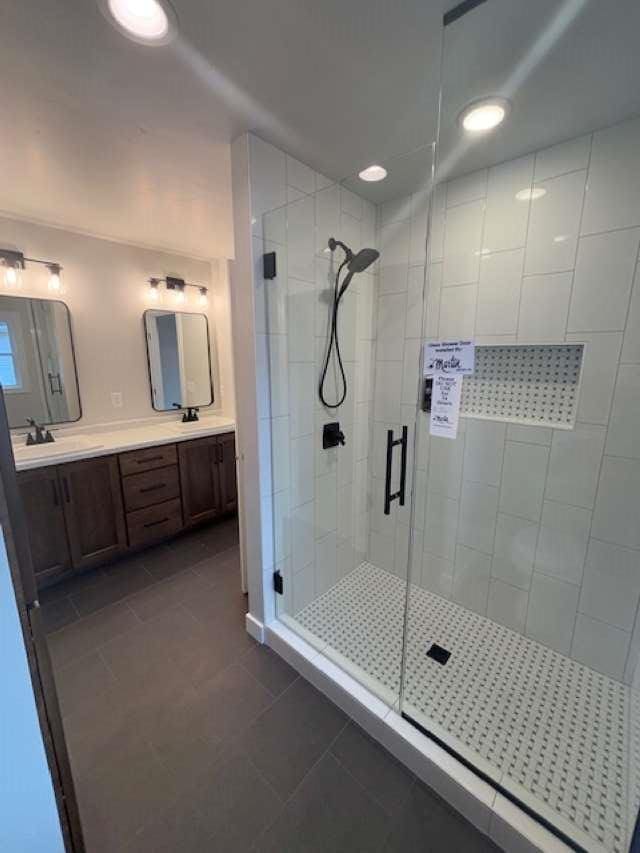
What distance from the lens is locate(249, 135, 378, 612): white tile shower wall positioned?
1.55 meters

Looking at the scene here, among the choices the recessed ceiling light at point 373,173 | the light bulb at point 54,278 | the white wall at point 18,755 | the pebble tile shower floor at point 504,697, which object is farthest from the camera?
the light bulb at point 54,278

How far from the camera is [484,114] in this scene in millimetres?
1284

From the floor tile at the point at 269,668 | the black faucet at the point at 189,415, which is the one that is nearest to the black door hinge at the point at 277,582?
the floor tile at the point at 269,668

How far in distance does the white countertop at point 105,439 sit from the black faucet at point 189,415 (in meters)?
0.05

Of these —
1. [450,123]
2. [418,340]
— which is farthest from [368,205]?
[418,340]

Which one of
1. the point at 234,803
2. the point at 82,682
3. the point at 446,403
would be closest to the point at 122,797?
the point at 234,803

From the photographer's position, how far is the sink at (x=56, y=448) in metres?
2.06

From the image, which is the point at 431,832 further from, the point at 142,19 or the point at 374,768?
the point at 142,19

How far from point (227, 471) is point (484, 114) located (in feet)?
8.98

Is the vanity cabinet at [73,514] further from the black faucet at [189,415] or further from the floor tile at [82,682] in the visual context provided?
the black faucet at [189,415]

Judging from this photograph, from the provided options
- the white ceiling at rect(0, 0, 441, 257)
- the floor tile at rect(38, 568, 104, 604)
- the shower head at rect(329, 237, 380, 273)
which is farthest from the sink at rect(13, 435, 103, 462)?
the shower head at rect(329, 237, 380, 273)

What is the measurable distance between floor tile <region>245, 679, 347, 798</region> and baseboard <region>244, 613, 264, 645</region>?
0.31m

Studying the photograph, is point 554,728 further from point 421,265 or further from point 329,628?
point 421,265

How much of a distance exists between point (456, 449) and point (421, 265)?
106 centimetres
